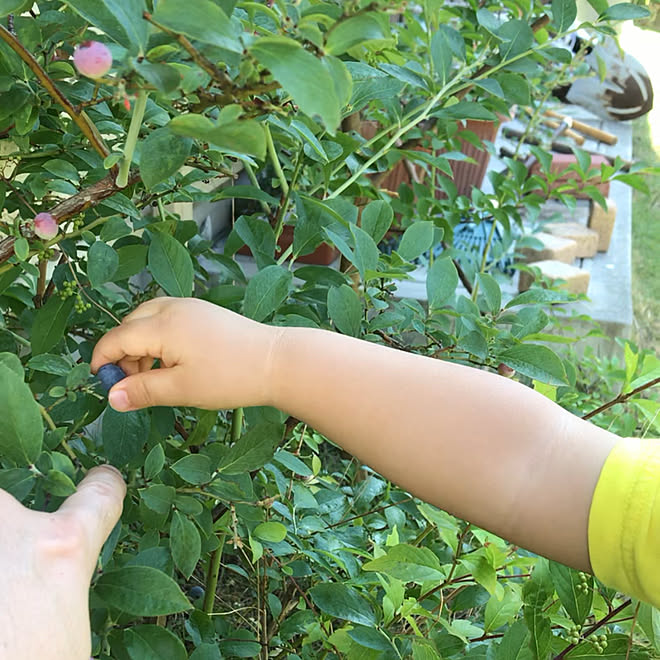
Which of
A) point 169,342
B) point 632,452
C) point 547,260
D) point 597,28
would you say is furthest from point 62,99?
point 547,260

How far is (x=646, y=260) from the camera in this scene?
148 inches

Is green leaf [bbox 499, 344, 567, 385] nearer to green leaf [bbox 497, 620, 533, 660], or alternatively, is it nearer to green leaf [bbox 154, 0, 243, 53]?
green leaf [bbox 497, 620, 533, 660]

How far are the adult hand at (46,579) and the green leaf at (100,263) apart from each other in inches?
7.8

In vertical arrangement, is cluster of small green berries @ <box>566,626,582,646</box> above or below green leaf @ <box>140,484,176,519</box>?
below

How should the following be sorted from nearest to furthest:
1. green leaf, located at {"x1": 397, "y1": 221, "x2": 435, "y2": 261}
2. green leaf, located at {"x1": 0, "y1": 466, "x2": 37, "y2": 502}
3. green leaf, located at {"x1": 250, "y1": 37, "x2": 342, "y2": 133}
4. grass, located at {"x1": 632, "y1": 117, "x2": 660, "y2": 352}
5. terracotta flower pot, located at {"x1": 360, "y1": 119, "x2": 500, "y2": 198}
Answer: green leaf, located at {"x1": 250, "y1": 37, "x2": 342, "y2": 133}, green leaf, located at {"x1": 0, "y1": 466, "x2": 37, "y2": 502}, green leaf, located at {"x1": 397, "y1": 221, "x2": 435, "y2": 261}, terracotta flower pot, located at {"x1": 360, "y1": 119, "x2": 500, "y2": 198}, grass, located at {"x1": 632, "y1": 117, "x2": 660, "y2": 352}

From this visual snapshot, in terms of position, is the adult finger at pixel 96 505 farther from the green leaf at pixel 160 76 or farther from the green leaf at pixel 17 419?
the green leaf at pixel 160 76

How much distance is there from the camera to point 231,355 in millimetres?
539

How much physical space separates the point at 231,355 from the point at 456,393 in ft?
0.53

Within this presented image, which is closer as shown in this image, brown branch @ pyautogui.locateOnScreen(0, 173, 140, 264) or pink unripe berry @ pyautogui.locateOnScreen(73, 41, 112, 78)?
pink unripe berry @ pyautogui.locateOnScreen(73, 41, 112, 78)

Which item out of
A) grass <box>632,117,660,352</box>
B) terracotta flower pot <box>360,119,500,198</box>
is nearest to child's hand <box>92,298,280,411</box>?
terracotta flower pot <box>360,119,500,198</box>

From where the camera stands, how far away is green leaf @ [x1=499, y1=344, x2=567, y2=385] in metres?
0.62

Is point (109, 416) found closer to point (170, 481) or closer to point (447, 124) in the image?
point (170, 481)

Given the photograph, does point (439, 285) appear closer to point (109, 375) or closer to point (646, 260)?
point (109, 375)

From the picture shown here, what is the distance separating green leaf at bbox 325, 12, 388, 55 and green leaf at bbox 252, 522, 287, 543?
411 mm
